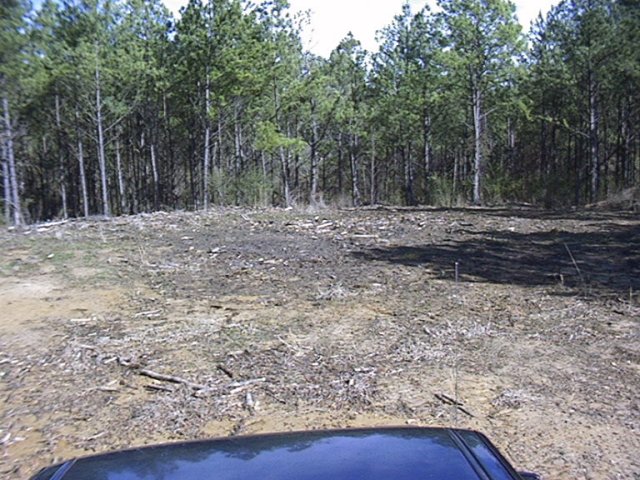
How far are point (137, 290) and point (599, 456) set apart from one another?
6155 millimetres

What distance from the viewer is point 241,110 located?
29609 millimetres

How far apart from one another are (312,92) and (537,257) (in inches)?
786

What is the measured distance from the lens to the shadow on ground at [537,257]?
823 cm

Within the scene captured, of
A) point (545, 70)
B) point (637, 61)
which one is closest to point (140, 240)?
point (637, 61)

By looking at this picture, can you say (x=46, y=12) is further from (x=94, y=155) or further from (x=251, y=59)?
(x=94, y=155)

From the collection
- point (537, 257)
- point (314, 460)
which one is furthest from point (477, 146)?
point (314, 460)

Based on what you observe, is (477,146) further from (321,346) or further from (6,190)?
(321,346)

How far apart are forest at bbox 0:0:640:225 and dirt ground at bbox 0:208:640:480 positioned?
1076 cm

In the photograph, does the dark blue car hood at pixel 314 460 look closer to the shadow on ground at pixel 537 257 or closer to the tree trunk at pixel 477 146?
the shadow on ground at pixel 537 257

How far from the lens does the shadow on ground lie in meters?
8.23

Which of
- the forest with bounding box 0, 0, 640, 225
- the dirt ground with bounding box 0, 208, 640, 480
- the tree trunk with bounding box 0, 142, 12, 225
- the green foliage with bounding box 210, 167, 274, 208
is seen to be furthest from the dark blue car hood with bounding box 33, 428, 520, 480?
the green foliage with bounding box 210, 167, 274, 208

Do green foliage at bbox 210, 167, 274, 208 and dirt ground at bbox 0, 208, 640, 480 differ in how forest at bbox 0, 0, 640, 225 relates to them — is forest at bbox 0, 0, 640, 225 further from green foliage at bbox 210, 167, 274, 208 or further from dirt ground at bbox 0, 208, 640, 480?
dirt ground at bbox 0, 208, 640, 480

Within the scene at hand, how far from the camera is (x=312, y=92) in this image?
92.0 ft

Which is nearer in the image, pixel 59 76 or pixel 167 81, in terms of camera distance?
pixel 59 76
